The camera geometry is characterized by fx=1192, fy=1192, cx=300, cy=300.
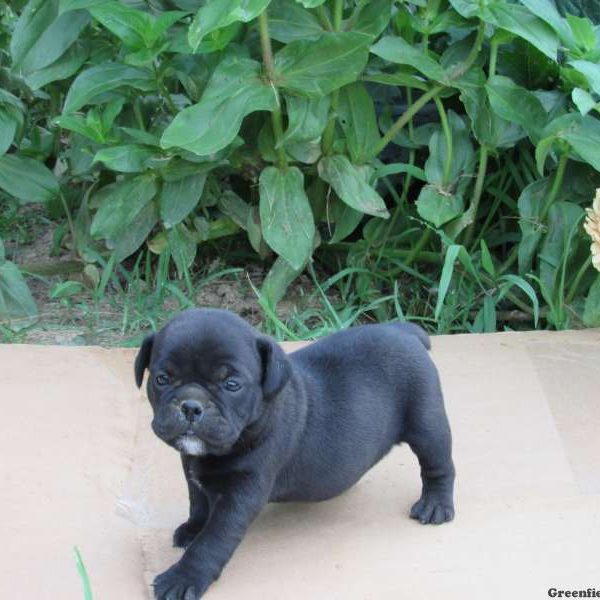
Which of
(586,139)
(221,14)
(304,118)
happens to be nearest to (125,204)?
(304,118)

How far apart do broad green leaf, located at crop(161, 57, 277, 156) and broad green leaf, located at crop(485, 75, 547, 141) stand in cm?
87

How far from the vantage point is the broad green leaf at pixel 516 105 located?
A: 450 cm

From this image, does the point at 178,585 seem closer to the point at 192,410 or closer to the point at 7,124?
the point at 192,410

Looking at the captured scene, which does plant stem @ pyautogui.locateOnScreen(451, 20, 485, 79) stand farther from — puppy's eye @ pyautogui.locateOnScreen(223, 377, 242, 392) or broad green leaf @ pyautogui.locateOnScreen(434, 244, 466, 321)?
puppy's eye @ pyautogui.locateOnScreen(223, 377, 242, 392)

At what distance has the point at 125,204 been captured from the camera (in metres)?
4.62

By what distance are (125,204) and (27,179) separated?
555 millimetres

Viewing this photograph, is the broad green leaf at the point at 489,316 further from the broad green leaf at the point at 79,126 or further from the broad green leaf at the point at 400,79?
the broad green leaf at the point at 79,126

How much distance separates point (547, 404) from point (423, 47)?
149 centimetres

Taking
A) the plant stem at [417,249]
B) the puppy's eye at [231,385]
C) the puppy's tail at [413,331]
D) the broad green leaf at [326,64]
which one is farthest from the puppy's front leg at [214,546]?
the plant stem at [417,249]

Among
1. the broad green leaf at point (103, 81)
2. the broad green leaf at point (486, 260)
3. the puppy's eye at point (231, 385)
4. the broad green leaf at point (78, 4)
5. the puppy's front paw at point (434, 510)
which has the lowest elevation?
the broad green leaf at point (486, 260)

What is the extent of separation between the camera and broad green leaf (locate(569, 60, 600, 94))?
4164 mm

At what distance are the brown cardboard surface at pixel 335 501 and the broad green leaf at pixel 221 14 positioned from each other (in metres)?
1.16

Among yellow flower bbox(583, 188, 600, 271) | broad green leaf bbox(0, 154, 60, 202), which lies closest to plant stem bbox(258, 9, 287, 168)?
broad green leaf bbox(0, 154, 60, 202)

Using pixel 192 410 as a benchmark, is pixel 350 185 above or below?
below
